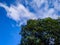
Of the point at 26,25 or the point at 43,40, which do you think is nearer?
the point at 43,40

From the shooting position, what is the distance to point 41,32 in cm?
3266

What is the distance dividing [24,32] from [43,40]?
4.33 meters

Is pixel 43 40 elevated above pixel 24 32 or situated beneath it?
situated beneath

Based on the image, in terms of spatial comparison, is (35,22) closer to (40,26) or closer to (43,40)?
(40,26)

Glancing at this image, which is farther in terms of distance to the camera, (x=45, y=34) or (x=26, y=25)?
(x=26, y=25)

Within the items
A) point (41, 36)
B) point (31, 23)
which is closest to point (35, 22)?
point (31, 23)

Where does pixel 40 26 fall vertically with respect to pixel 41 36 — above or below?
above

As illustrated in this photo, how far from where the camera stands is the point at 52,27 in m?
33.3

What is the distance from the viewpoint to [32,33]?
3284cm

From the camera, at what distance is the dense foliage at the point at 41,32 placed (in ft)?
105

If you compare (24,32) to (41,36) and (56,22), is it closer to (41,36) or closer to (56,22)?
(41,36)

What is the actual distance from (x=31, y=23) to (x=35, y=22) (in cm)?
89

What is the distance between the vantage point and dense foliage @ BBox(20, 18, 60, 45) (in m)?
32.0

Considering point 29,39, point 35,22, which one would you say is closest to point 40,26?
point 35,22
